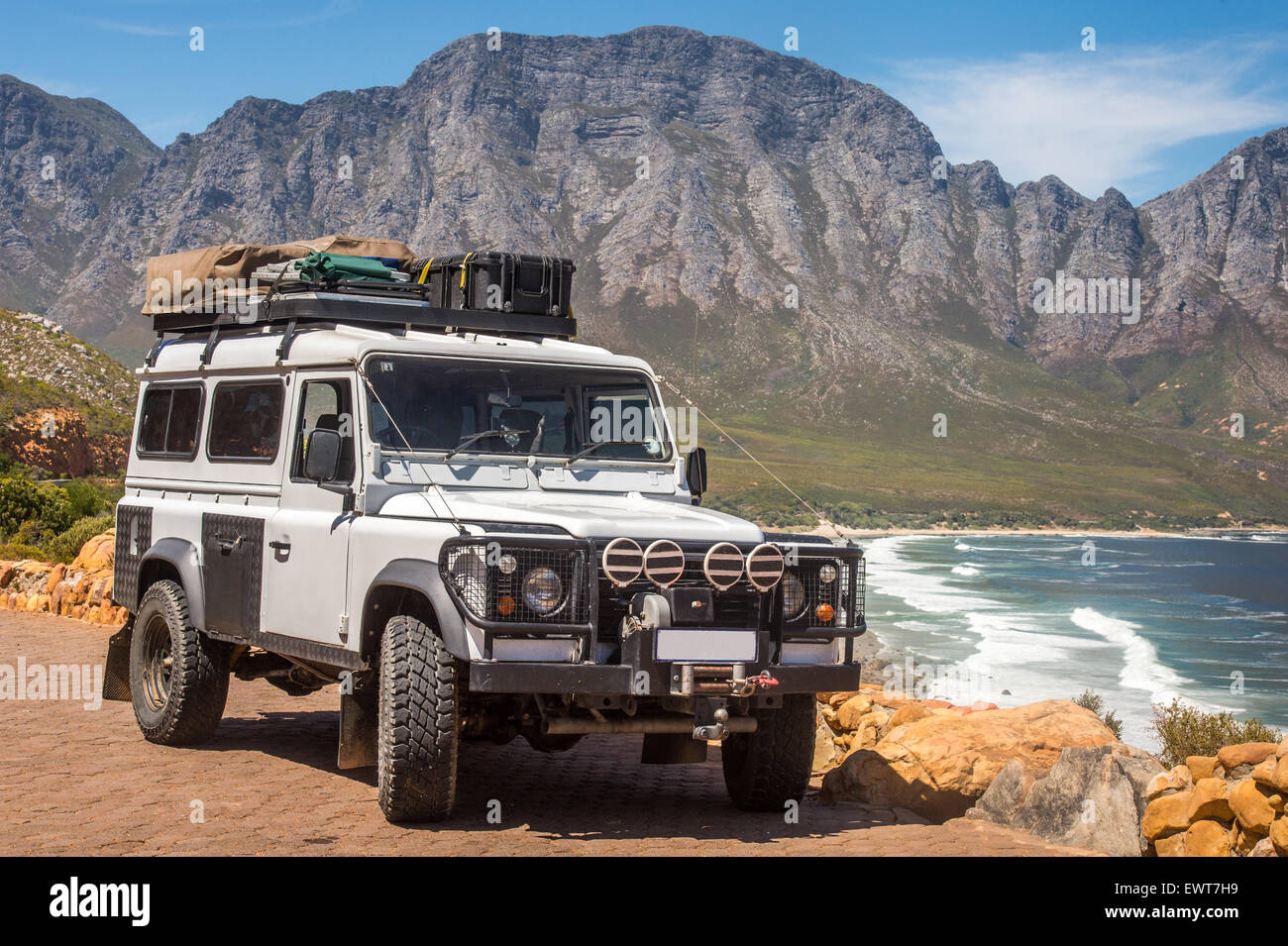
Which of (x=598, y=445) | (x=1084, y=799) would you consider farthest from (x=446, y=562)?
(x=1084, y=799)

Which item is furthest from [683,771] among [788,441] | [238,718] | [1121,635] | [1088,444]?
[1088,444]

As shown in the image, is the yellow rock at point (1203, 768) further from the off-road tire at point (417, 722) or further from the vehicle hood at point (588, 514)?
the off-road tire at point (417, 722)

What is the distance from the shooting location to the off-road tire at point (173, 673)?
10055mm

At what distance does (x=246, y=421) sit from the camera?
9938 millimetres

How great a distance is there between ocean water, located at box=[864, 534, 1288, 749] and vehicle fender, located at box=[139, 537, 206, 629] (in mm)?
23826

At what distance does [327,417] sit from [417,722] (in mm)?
2287

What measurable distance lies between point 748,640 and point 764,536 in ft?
2.74

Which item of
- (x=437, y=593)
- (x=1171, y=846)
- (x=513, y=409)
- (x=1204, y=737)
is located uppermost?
(x=513, y=409)

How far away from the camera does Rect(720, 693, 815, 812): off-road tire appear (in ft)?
28.6

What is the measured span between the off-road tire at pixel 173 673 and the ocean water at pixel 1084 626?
23.5 metres

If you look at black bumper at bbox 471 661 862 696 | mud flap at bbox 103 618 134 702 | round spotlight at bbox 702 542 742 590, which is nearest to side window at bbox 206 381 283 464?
mud flap at bbox 103 618 134 702

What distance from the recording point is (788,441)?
14262cm

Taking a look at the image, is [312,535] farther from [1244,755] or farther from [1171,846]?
[1244,755]
